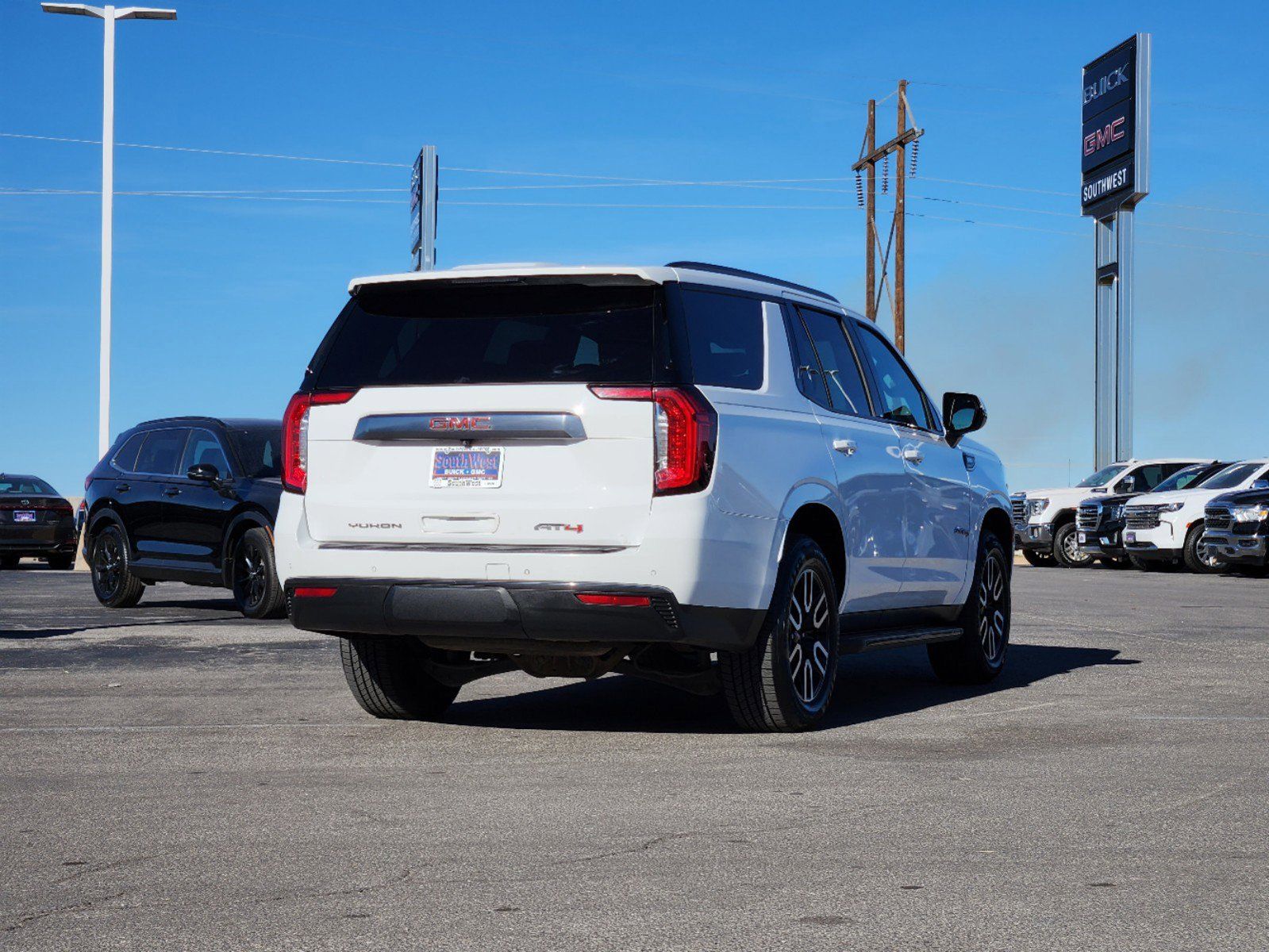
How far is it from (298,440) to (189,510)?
8.84 metres

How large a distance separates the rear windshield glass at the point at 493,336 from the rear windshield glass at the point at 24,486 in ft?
73.1

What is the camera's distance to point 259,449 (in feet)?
53.4

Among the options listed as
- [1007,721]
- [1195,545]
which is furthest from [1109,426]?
[1007,721]

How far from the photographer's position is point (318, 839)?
5352 mm

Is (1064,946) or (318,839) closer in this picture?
(1064,946)

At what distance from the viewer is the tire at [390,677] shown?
8133 mm

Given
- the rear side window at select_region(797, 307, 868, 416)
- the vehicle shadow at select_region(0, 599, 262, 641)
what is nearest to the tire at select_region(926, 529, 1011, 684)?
the rear side window at select_region(797, 307, 868, 416)

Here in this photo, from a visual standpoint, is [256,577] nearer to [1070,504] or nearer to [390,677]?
[390,677]

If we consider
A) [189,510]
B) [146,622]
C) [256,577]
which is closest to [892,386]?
[256,577]

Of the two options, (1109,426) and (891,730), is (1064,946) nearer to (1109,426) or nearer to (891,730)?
(891,730)

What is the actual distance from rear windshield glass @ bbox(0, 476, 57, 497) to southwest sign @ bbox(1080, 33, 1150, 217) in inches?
1193

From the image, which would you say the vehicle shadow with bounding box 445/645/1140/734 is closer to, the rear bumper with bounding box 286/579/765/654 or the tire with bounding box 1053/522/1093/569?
the rear bumper with bounding box 286/579/765/654

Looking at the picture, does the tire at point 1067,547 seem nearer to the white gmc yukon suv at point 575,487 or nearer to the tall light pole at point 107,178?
the tall light pole at point 107,178

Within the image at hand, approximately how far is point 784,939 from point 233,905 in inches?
56.6
